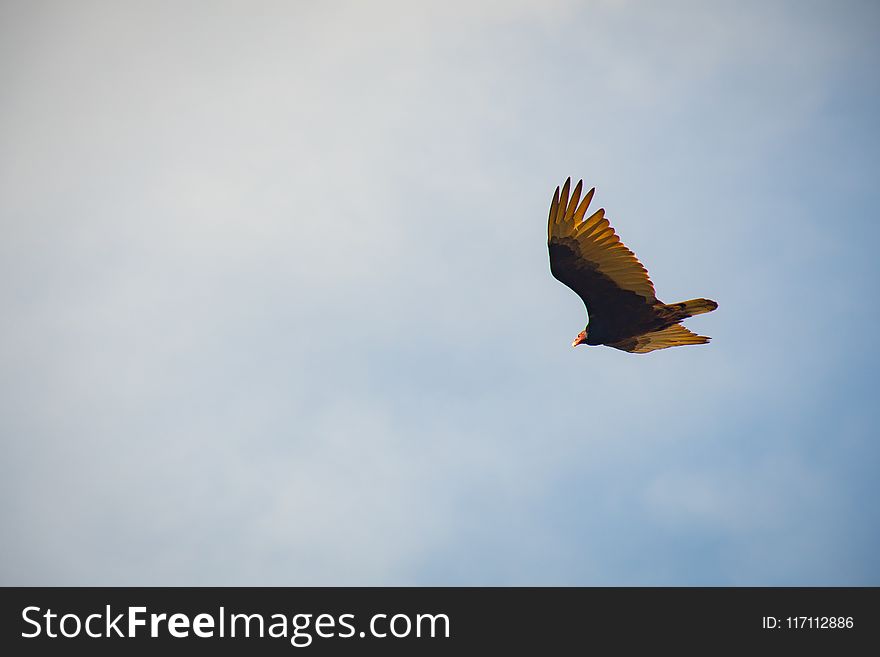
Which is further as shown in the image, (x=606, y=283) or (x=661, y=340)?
(x=661, y=340)

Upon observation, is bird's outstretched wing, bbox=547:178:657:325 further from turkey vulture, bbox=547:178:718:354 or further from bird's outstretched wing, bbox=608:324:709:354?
bird's outstretched wing, bbox=608:324:709:354

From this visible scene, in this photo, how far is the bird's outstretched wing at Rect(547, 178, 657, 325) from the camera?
65.9 ft

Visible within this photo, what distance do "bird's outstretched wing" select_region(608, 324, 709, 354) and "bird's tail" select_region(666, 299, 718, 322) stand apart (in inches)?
56.7

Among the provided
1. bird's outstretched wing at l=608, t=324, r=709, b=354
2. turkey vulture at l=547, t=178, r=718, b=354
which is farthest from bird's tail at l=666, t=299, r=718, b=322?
bird's outstretched wing at l=608, t=324, r=709, b=354

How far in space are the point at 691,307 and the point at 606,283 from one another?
6.86 feet

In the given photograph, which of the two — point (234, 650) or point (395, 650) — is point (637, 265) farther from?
point (234, 650)

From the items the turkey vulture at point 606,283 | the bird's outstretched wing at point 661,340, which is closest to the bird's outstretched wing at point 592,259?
the turkey vulture at point 606,283

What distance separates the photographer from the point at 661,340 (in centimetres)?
2281

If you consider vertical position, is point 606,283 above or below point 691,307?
above

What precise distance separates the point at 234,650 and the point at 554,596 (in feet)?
26.8

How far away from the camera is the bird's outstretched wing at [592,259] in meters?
20.1

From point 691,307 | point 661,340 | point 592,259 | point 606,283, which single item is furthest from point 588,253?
point 661,340

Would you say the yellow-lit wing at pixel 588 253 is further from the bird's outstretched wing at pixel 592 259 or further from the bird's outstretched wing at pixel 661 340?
the bird's outstretched wing at pixel 661 340

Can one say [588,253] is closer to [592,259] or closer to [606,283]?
[592,259]
